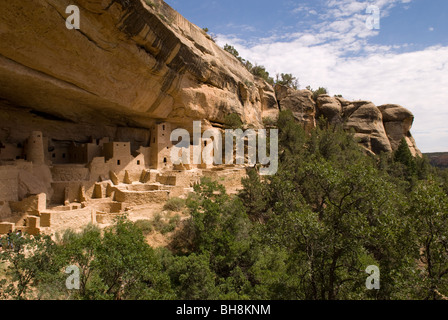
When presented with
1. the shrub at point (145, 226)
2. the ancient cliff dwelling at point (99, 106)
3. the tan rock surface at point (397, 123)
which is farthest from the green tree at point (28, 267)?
the tan rock surface at point (397, 123)

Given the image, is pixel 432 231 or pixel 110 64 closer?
pixel 432 231

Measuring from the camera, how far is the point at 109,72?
12.4 m

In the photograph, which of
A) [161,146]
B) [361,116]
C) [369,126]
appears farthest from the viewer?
[361,116]

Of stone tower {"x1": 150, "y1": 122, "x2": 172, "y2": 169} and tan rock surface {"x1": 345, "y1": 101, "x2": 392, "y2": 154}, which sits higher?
tan rock surface {"x1": 345, "y1": 101, "x2": 392, "y2": 154}

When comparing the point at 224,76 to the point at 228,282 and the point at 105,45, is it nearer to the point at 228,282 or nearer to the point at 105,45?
the point at 105,45

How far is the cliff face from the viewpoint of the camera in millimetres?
9695

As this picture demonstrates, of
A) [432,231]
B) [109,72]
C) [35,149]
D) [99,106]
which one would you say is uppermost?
[109,72]

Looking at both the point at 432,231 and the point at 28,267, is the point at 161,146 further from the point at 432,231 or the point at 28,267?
the point at 432,231

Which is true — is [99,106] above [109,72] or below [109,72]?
below

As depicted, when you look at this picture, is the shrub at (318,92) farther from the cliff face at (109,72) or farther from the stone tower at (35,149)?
the stone tower at (35,149)

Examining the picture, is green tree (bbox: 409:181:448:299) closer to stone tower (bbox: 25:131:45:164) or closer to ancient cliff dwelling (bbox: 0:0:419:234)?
ancient cliff dwelling (bbox: 0:0:419:234)

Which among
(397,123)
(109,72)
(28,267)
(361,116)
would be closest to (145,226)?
(28,267)

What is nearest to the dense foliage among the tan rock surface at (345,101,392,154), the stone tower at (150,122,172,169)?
the stone tower at (150,122,172,169)

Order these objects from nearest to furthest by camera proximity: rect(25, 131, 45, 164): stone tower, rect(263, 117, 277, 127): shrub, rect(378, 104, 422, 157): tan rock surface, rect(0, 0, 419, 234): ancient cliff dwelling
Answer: rect(0, 0, 419, 234): ancient cliff dwelling
rect(25, 131, 45, 164): stone tower
rect(263, 117, 277, 127): shrub
rect(378, 104, 422, 157): tan rock surface
